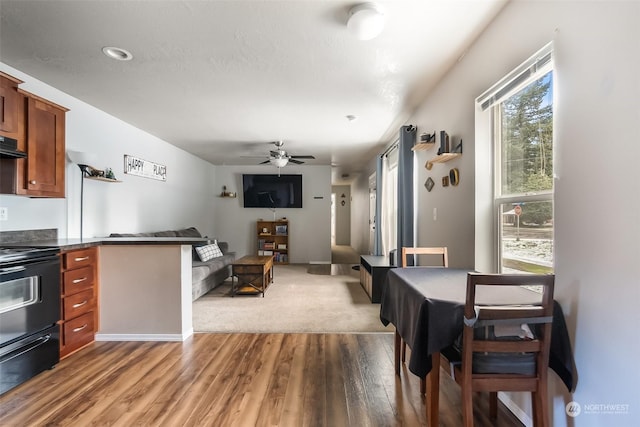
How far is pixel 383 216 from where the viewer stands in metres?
5.68

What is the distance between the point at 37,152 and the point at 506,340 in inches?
143

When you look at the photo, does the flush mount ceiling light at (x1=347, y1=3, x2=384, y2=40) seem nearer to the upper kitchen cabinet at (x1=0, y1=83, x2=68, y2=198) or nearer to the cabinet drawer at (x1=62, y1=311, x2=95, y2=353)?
the upper kitchen cabinet at (x1=0, y1=83, x2=68, y2=198)

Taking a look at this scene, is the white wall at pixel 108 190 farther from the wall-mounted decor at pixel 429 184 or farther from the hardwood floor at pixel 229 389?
the wall-mounted decor at pixel 429 184

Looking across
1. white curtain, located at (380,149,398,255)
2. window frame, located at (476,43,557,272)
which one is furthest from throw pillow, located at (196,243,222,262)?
window frame, located at (476,43,557,272)

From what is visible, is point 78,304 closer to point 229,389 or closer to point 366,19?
point 229,389

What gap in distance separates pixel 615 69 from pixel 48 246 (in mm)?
3581

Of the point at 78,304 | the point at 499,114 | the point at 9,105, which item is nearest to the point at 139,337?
the point at 78,304

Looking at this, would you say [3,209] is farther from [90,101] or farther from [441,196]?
[441,196]

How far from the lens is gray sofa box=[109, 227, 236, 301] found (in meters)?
3.83

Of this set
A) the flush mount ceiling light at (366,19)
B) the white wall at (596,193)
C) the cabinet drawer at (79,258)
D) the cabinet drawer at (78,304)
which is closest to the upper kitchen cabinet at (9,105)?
the cabinet drawer at (79,258)

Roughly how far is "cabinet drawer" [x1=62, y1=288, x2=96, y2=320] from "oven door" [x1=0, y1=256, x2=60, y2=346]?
11 cm

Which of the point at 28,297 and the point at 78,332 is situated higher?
the point at 28,297

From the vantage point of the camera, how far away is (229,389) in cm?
194

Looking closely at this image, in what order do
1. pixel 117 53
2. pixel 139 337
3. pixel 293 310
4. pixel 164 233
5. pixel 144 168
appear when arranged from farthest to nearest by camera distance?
1. pixel 164 233
2. pixel 144 168
3. pixel 293 310
4. pixel 139 337
5. pixel 117 53
